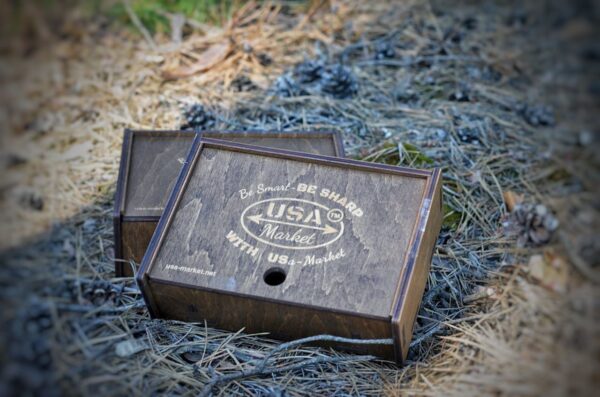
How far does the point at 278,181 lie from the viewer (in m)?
2.58

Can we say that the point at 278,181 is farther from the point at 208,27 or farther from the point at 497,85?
the point at 208,27

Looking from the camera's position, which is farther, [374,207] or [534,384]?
[374,207]

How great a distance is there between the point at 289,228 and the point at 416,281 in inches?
18.9

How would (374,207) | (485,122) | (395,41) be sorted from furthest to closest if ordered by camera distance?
(395,41), (485,122), (374,207)

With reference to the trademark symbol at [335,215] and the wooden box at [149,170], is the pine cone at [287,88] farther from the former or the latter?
the trademark symbol at [335,215]

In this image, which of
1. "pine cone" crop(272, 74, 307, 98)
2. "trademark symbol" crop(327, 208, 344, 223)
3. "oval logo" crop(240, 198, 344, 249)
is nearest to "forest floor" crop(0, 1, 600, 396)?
"pine cone" crop(272, 74, 307, 98)

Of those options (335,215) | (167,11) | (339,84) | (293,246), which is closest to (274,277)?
(293,246)

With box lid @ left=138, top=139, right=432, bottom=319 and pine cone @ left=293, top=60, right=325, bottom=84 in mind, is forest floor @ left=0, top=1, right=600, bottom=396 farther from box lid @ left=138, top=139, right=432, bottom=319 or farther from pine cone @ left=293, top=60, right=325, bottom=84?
box lid @ left=138, top=139, right=432, bottom=319

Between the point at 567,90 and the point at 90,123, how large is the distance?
2.57 metres

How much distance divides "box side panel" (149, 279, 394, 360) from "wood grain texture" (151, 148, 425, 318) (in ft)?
0.14

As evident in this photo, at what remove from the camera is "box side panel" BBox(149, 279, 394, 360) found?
2.30 metres

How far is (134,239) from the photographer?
2.83 metres

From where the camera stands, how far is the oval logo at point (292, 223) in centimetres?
244

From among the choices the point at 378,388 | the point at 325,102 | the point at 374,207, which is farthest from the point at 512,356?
the point at 325,102
